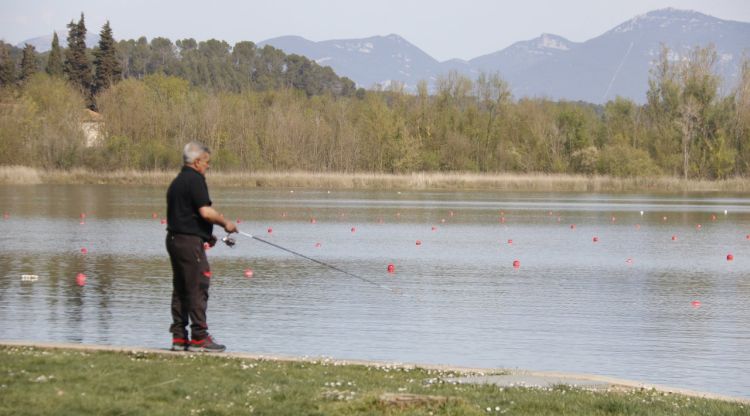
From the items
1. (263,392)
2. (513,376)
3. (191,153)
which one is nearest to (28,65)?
(191,153)

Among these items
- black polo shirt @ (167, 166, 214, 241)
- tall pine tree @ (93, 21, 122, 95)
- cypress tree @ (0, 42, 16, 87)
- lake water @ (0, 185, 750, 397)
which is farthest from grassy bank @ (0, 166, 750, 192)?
black polo shirt @ (167, 166, 214, 241)

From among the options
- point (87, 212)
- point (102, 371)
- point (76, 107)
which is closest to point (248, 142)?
point (76, 107)

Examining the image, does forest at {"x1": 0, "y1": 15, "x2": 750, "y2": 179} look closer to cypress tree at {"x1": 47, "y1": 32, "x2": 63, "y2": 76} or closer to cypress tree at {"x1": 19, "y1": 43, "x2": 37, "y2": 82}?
cypress tree at {"x1": 19, "y1": 43, "x2": 37, "y2": 82}

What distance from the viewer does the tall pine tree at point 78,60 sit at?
121812 millimetres

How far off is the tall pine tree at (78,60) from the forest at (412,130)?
790 cm

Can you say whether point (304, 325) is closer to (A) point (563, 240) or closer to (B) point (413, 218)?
(A) point (563, 240)

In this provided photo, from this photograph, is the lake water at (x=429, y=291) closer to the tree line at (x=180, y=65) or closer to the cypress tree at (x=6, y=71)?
the cypress tree at (x=6, y=71)

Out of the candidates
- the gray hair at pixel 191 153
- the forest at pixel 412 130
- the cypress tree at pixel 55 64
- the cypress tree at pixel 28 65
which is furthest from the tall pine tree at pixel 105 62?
the gray hair at pixel 191 153

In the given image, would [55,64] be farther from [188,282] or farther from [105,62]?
[188,282]

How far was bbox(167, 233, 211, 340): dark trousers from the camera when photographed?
37.9 ft

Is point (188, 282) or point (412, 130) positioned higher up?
point (412, 130)

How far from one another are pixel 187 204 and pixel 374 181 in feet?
202

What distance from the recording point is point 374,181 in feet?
240

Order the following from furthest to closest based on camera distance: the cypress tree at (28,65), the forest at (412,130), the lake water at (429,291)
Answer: the cypress tree at (28,65)
the forest at (412,130)
the lake water at (429,291)
